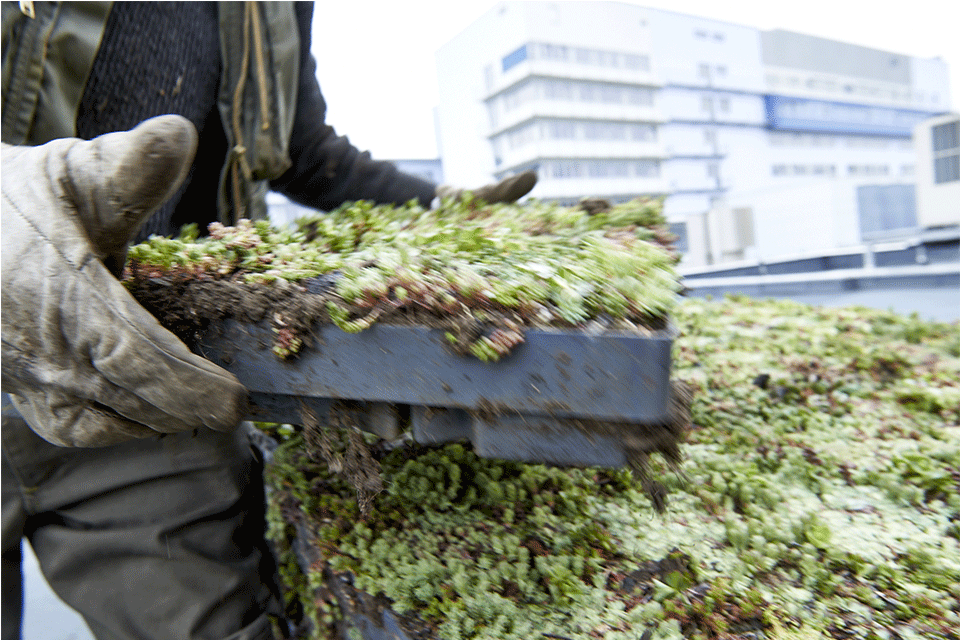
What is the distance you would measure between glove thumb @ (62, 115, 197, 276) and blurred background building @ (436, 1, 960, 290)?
1.15 m

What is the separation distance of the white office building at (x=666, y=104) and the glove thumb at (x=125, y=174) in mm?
1234

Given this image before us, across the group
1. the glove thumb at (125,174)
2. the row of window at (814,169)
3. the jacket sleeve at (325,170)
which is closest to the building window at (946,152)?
the jacket sleeve at (325,170)

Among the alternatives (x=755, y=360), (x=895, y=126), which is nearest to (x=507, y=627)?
(x=755, y=360)

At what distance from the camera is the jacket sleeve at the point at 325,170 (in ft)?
6.82

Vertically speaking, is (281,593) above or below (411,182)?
below

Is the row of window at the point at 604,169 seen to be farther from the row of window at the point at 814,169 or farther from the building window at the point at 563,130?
the row of window at the point at 814,169

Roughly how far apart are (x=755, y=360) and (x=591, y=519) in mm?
1299

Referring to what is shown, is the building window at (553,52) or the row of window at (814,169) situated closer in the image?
the building window at (553,52)

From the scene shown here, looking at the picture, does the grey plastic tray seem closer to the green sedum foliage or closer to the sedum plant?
the sedum plant

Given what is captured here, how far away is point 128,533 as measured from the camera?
114 cm

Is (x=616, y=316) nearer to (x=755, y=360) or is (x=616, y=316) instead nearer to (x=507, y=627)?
(x=507, y=627)

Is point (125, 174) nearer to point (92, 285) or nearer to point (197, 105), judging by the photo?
point (92, 285)

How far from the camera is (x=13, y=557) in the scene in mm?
1213

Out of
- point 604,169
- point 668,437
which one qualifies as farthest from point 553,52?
point 668,437
